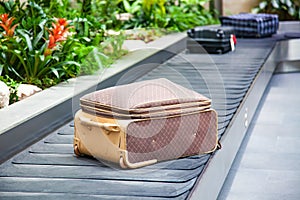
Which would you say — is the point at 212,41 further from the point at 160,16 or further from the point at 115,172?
the point at 115,172

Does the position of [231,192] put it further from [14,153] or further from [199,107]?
[14,153]

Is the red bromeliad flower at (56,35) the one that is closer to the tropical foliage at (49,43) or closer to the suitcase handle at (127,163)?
the tropical foliage at (49,43)

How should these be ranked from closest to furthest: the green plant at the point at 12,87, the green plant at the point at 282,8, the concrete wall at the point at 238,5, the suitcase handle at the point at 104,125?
the suitcase handle at the point at 104,125, the green plant at the point at 12,87, the green plant at the point at 282,8, the concrete wall at the point at 238,5

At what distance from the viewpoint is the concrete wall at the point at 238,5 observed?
33.0 ft

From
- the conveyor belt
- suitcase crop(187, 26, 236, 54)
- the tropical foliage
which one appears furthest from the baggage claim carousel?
suitcase crop(187, 26, 236, 54)

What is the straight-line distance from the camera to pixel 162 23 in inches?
316

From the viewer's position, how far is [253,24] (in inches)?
307

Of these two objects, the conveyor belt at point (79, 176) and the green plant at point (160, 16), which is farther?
the green plant at point (160, 16)

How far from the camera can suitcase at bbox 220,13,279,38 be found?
25.6ft

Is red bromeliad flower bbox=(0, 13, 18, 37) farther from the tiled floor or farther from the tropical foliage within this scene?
the tiled floor

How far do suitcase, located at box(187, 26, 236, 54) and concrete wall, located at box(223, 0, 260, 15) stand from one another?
306cm

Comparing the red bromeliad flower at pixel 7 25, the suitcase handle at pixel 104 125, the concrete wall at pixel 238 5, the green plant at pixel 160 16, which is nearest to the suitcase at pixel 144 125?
the suitcase handle at pixel 104 125

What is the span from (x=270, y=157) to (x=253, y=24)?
369 cm

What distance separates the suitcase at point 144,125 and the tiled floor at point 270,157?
55cm
